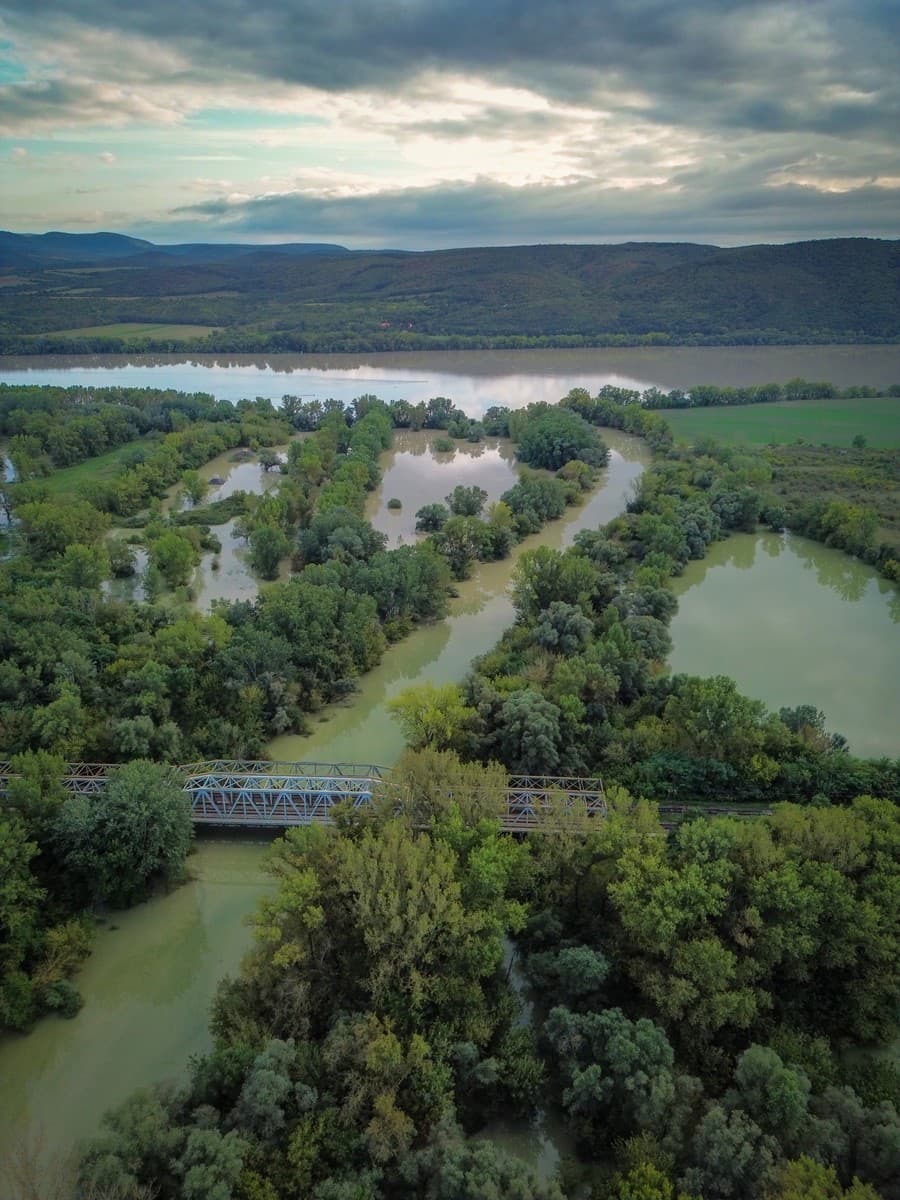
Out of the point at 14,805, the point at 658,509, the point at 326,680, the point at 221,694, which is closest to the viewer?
the point at 14,805

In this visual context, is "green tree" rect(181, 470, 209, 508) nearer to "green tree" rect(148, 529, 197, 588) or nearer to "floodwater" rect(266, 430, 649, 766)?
"green tree" rect(148, 529, 197, 588)

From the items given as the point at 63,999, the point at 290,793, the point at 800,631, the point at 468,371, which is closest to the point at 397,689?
the point at 290,793

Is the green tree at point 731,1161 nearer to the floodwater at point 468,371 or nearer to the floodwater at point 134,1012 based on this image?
the floodwater at point 134,1012

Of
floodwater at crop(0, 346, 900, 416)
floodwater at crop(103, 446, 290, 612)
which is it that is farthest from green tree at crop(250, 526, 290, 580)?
floodwater at crop(0, 346, 900, 416)

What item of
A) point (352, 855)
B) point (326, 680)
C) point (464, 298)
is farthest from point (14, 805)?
point (464, 298)

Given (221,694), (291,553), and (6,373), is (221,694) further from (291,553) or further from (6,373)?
(6,373)

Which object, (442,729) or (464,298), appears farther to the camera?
(464,298)

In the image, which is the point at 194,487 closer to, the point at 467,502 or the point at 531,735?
the point at 467,502
